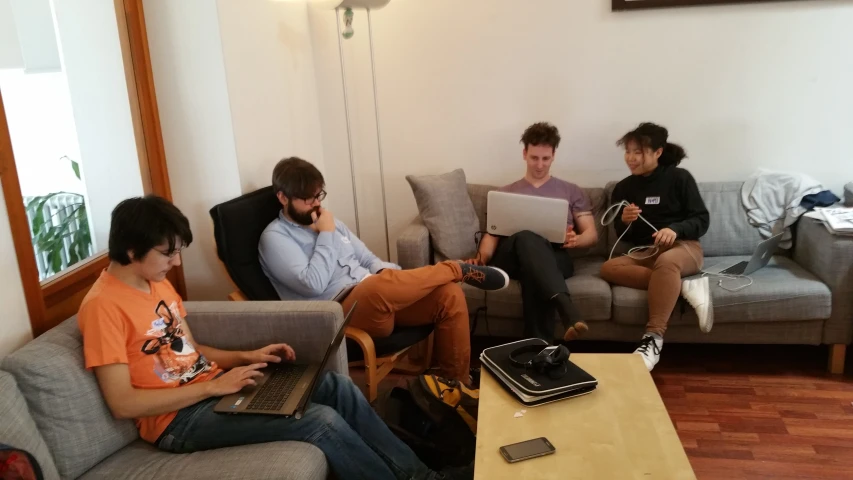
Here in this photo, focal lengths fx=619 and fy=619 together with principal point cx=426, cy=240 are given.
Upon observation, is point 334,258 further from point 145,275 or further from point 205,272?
point 145,275

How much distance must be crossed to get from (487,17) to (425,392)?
Result: 2119 mm

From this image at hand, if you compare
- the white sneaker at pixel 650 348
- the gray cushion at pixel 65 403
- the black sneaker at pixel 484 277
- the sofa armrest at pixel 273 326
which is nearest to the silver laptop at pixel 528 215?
the black sneaker at pixel 484 277

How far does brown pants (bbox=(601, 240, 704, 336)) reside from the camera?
2.58 meters

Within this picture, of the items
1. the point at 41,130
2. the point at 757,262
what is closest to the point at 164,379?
the point at 41,130

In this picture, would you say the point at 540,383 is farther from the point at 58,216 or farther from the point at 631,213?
the point at 58,216

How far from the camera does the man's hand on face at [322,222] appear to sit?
8.04 ft

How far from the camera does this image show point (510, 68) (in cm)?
331

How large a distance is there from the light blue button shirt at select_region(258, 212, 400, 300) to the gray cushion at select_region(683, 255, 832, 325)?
151 centimetres

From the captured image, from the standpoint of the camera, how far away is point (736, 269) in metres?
2.71

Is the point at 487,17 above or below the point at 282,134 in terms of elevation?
above

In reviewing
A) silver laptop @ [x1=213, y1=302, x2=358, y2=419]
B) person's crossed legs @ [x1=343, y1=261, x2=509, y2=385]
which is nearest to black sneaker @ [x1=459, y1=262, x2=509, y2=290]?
person's crossed legs @ [x1=343, y1=261, x2=509, y2=385]

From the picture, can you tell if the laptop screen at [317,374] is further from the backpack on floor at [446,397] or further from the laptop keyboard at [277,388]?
the backpack on floor at [446,397]

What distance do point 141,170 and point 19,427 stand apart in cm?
127

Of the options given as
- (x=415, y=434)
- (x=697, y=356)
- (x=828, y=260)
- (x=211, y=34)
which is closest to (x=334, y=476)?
(x=415, y=434)
